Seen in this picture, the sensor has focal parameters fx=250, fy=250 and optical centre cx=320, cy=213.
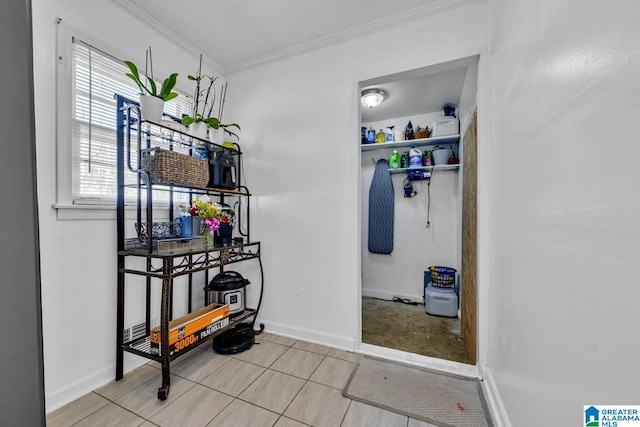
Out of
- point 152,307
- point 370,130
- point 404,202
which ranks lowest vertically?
point 152,307

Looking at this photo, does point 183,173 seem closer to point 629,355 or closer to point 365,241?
point 629,355

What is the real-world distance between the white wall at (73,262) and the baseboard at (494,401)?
226 cm

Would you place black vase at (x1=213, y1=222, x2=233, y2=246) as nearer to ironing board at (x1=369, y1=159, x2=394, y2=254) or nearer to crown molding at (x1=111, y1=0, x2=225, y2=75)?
crown molding at (x1=111, y1=0, x2=225, y2=75)

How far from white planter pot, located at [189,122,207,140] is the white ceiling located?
0.79 metres

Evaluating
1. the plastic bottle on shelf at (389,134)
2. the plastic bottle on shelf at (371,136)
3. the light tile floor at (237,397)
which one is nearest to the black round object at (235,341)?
the light tile floor at (237,397)

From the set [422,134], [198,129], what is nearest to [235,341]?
[198,129]

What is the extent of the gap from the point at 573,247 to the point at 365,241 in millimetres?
2992

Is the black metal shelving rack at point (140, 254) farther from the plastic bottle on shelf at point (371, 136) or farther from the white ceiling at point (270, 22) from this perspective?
the plastic bottle on shelf at point (371, 136)

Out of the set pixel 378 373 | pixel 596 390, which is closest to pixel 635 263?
pixel 596 390

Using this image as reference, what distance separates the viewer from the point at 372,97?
2693 mm

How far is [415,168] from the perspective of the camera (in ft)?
10.3

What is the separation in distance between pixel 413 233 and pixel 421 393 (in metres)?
2.15

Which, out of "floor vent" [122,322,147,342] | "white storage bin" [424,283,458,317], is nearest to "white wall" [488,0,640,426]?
Result: "white storage bin" [424,283,458,317]

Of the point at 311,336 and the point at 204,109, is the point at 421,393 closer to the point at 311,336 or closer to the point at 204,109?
the point at 311,336
